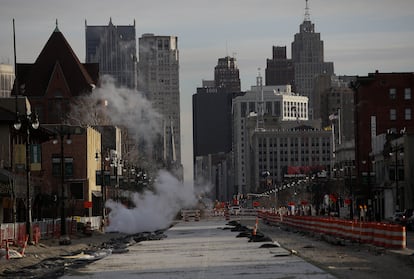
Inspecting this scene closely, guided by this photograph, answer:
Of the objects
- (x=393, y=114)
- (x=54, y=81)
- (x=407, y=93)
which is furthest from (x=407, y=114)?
(x=54, y=81)

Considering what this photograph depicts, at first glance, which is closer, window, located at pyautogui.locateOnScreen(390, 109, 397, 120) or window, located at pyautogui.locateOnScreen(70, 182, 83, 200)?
window, located at pyautogui.locateOnScreen(70, 182, 83, 200)

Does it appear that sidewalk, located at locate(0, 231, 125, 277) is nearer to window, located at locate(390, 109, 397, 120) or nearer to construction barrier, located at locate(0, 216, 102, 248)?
construction barrier, located at locate(0, 216, 102, 248)

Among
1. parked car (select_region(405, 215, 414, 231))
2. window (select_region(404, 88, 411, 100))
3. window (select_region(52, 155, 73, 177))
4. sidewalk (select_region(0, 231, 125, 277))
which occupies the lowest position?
sidewalk (select_region(0, 231, 125, 277))

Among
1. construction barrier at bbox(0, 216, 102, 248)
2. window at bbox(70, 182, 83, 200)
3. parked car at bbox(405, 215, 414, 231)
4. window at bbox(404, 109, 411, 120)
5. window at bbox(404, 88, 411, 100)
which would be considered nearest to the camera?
construction barrier at bbox(0, 216, 102, 248)

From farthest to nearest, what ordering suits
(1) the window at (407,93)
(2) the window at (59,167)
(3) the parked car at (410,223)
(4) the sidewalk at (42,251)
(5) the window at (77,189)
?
1. (1) the window at (407,93)
2. (5) the window at (77,189)
3. (2) the window at (59,167)
4. (3) the parked car at (410,223)
5. (4) the sidewalk at (42,251)

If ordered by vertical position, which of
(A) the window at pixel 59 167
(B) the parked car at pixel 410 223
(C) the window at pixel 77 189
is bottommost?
(B) the parked car at pixel 410 223

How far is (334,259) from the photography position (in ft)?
148

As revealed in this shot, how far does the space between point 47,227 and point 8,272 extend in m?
36.9

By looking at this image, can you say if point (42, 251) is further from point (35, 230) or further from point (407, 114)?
point (407, 114)

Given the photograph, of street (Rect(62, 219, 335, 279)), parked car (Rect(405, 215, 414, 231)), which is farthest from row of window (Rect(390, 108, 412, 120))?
street (Rect(62, 219, 335, 279))

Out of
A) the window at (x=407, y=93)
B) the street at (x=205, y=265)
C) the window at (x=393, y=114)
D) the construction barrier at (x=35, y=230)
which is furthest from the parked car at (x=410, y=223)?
the window at (x=393, y=114)

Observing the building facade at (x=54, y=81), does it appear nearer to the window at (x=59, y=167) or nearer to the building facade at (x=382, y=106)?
the building facade at (x=382, y=106)

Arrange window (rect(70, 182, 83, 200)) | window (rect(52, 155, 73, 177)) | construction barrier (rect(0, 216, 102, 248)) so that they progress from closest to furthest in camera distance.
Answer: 1. construction barrier (rect(0, 216, 102, 248))
2. window (rect(52, 155, 73, 177))
3. window (rect(70, 182, 83, 200))

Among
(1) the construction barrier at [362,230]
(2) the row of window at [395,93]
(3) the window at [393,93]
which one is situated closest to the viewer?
(1) the construction barrier at [362,230]
